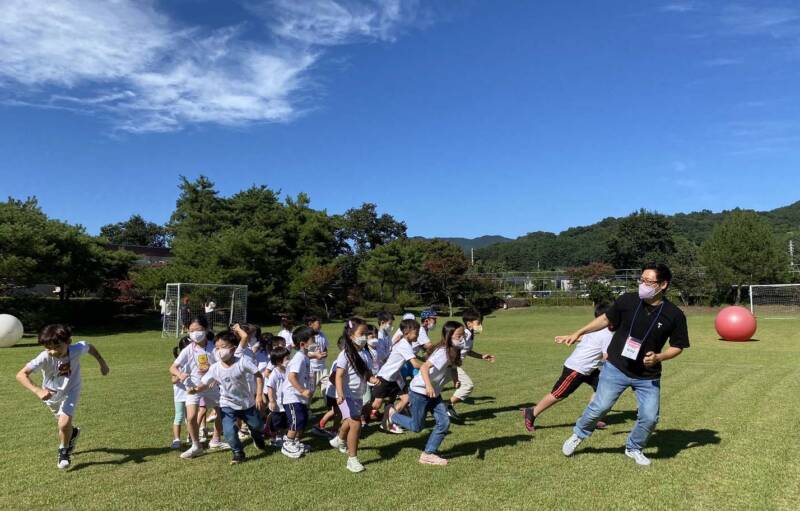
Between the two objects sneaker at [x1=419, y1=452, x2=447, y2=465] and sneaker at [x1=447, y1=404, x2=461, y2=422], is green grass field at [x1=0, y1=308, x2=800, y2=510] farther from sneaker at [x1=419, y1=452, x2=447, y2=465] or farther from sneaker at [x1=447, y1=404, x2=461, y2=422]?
sneaker at [x1=447, y1=404, x2=461, y2=422]

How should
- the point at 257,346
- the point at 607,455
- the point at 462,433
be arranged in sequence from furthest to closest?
the point at 257,346, the point at 462,433, the point at 607,455

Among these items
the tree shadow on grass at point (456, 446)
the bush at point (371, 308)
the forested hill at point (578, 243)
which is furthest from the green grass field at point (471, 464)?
the forested hill at point (578, 243)

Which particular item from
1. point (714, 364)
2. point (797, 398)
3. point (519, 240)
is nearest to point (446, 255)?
point (714, 364)

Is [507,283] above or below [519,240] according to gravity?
below

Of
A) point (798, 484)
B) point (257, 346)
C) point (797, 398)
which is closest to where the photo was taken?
point (798, 484)

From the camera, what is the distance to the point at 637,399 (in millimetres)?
5938

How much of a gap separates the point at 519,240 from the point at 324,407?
398ft

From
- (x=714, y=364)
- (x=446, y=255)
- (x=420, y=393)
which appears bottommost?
(x=714, y=364)

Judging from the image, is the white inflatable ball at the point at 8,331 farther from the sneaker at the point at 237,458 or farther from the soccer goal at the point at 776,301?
the soccer goal at the point at 776,301

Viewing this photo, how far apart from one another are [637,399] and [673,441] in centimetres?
140

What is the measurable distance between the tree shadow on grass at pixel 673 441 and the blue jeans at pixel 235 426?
3755mm

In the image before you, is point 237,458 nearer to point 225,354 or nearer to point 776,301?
point 225,354

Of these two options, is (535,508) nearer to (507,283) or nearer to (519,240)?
(507,283)

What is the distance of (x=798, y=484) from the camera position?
205 inches
